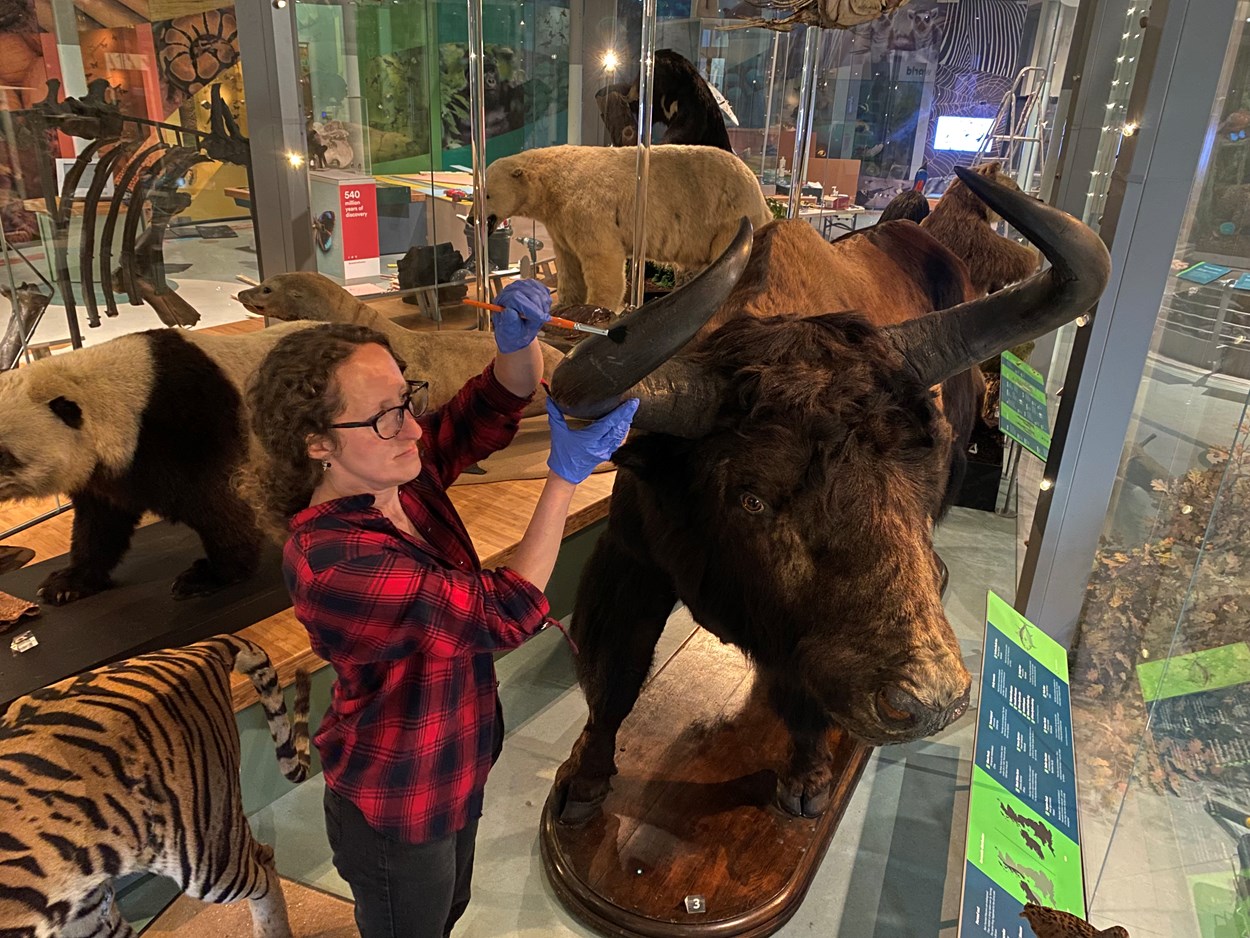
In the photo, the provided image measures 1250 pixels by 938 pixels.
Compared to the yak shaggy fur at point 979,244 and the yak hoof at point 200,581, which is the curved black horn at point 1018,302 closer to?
the yak hoof at point 200,581

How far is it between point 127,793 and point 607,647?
3.54 ft

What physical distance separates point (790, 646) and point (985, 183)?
0.93 metres

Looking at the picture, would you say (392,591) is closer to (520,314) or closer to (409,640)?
(409,640)

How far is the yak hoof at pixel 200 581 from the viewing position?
7.23ft

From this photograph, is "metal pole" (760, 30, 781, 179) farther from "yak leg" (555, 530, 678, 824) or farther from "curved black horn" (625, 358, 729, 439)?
"curved black horn" (625, 358, 729, 439)

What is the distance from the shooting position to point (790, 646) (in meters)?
1.41

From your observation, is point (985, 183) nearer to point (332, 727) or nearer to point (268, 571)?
point (332, 727)

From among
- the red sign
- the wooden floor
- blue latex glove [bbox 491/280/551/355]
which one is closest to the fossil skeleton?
the wooden floor

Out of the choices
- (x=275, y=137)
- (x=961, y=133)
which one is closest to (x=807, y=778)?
(x=275, y=137)

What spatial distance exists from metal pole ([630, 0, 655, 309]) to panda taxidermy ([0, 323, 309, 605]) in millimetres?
1519

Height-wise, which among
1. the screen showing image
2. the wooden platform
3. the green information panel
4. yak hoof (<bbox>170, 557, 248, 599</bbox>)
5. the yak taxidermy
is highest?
the screen showing image

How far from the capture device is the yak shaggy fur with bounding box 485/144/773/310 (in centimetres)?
388

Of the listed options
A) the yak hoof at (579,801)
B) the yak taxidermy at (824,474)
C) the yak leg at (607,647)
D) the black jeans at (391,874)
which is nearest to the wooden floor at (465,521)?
the yak leg at (607,647)

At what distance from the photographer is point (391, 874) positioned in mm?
1360
